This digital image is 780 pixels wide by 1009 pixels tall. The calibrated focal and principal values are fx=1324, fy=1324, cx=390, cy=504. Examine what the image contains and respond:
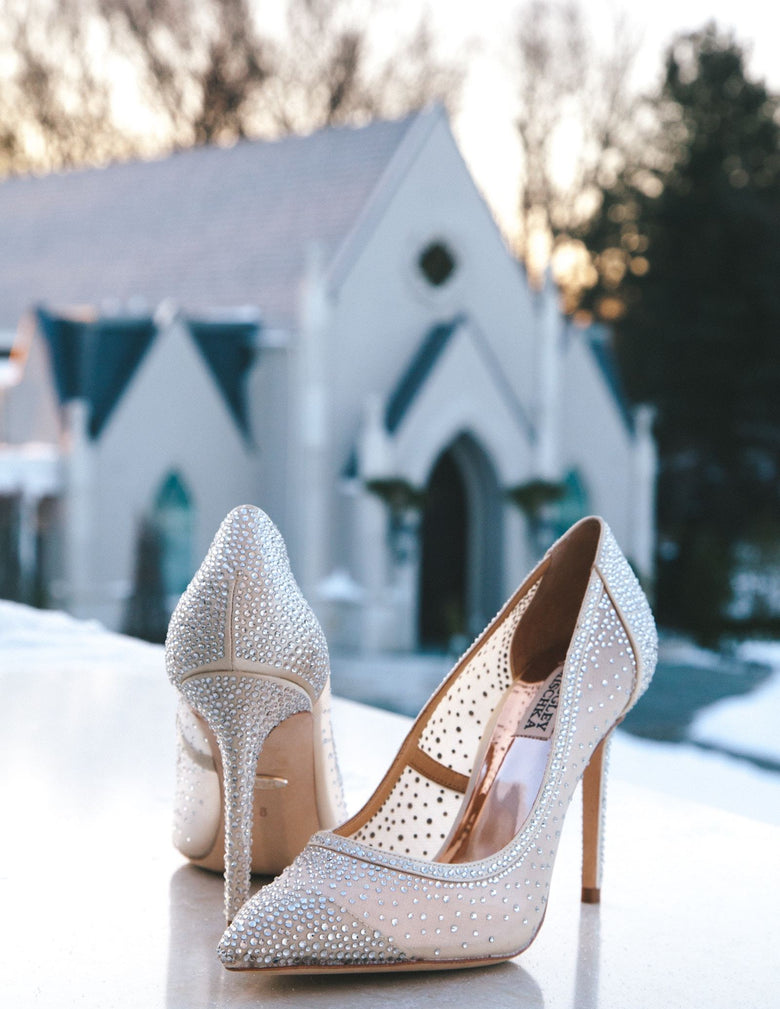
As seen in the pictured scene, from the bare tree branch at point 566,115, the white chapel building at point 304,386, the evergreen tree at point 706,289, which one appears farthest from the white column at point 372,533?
the bare tree branch at point 566,115

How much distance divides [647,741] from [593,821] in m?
8.86

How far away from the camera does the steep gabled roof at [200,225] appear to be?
46.6 feet

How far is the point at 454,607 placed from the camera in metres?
14.2

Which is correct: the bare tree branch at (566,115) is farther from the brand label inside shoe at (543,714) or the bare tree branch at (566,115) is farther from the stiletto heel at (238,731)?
the stiletto heel at (238,731)

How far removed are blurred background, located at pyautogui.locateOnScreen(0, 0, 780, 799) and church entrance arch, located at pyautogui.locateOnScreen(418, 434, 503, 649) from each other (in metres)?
0.03

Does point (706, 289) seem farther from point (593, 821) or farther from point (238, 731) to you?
point (238, 731)

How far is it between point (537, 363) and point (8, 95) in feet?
32.4

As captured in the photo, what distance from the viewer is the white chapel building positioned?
12.9 metres

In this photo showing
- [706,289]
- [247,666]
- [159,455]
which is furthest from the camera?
[706,289]

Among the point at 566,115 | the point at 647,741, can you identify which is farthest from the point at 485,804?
the point at 566,115

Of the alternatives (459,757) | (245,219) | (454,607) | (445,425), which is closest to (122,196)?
(245,219)

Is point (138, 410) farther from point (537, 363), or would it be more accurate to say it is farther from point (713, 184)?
point (713, 184)

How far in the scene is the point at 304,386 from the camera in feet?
43.5

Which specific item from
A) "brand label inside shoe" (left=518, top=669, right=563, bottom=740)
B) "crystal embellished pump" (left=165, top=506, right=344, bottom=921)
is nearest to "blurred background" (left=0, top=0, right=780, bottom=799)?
"brand label inside shoe" (left=518, top=669, right=563, bottom=740)
